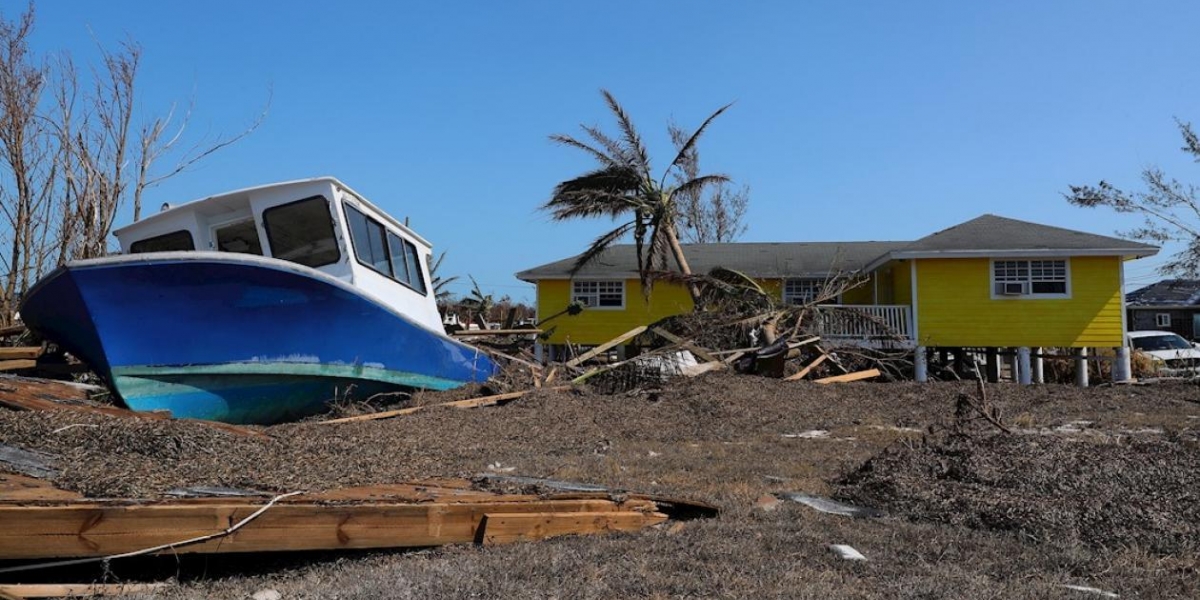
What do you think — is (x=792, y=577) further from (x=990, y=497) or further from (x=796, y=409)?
(x=796, y=409)

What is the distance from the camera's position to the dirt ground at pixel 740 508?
12.4ft

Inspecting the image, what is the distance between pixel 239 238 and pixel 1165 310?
44463mm

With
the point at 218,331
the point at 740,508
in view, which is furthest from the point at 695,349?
the point at 740,508

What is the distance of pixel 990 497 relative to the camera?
5.30m

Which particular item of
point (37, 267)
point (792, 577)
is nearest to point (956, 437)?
point (792, 577)

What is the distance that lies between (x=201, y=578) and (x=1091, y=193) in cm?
2687

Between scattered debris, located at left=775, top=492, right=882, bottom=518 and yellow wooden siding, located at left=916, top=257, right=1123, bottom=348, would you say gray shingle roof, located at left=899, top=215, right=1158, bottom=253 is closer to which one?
yellow wooden siding, located at left=916, top=257, right=1123, bottom=348

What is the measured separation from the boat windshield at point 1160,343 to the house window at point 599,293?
54.1ft

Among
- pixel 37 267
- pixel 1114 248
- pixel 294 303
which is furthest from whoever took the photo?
pixel 1114 248

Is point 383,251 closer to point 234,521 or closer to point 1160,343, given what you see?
point 234,521

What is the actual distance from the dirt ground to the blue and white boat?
1.57 meters

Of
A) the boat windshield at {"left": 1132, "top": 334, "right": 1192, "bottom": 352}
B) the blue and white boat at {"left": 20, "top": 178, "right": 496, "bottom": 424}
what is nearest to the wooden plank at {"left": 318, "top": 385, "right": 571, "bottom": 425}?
the blue and white boat at {"left": 20, "top": 178, "right": 496, "bottom": 424}

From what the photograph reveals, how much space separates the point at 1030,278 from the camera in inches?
781

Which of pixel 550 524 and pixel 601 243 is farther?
pixel 601 243
